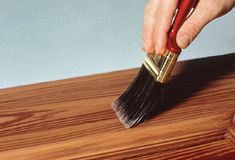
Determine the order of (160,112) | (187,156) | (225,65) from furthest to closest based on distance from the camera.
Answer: (225,65)
(160,112)
(187,156)

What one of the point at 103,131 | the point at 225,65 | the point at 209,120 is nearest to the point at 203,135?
the point at 209,120

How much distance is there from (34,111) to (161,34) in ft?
0.92

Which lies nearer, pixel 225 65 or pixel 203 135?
pixel 203 135

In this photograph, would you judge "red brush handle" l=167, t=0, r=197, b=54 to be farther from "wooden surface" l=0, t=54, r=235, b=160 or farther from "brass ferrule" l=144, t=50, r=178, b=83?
"wooden surface" l=0, t=54, r=235, b=160

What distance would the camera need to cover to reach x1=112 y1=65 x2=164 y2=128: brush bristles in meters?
0.80

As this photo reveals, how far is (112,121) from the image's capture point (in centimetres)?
81

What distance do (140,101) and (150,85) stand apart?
3 cm

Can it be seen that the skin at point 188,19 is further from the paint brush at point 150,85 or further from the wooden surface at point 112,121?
the wooden surface at point 112,121

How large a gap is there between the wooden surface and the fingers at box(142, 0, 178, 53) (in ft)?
0.40

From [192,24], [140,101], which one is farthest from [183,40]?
[140,101]

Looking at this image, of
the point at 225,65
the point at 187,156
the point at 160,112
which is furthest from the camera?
the point at 225,65

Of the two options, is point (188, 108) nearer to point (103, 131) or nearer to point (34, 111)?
point (103, 131)

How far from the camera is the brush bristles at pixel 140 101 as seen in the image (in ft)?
2.62

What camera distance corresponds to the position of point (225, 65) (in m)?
0.99
